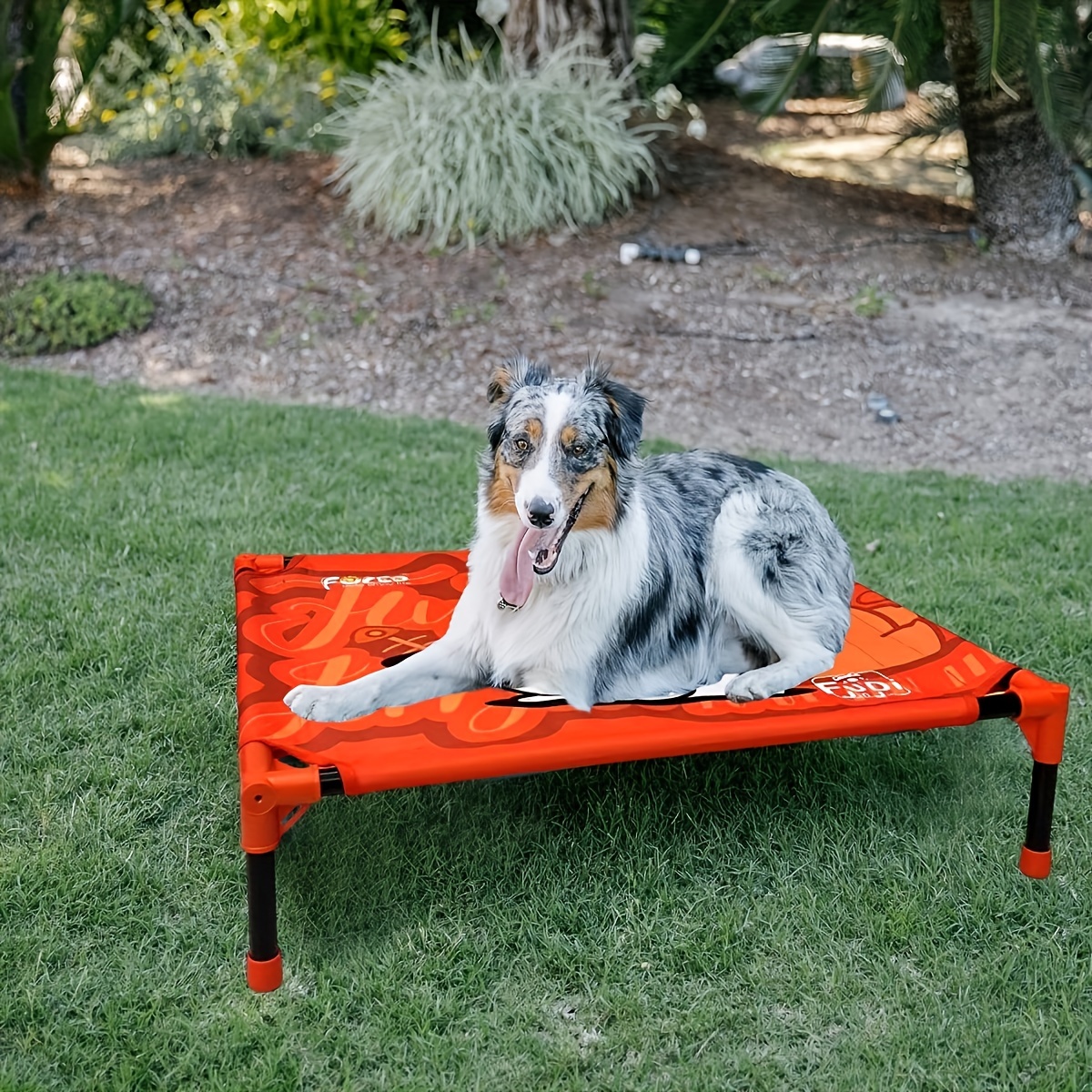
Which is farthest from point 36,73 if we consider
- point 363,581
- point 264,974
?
point 264,974

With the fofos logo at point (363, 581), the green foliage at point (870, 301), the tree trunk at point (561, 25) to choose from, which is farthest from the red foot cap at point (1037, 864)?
the tree trunk at point (561, 25)

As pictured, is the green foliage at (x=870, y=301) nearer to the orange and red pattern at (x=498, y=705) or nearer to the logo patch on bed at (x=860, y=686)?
the orange and red pattern at (x=498, y=705)

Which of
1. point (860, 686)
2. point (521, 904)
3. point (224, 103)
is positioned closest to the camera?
point (521, 904)

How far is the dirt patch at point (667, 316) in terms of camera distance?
7098mm

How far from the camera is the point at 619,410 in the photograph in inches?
122

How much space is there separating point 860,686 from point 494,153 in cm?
603

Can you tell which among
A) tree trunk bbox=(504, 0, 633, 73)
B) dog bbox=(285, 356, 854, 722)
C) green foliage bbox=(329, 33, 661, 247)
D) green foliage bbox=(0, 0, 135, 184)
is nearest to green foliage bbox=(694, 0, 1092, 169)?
tree trunk bbox=(504, 0, 633, 73)

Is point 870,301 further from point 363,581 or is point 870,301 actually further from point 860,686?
point 860,686

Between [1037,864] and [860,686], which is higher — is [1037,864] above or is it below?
below

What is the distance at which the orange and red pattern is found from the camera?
277cm

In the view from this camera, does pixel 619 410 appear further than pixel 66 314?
No

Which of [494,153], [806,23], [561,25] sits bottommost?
[494,153]

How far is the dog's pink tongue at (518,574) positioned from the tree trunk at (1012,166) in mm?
6423

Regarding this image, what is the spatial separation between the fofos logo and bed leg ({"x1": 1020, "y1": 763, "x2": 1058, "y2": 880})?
2177 mm
